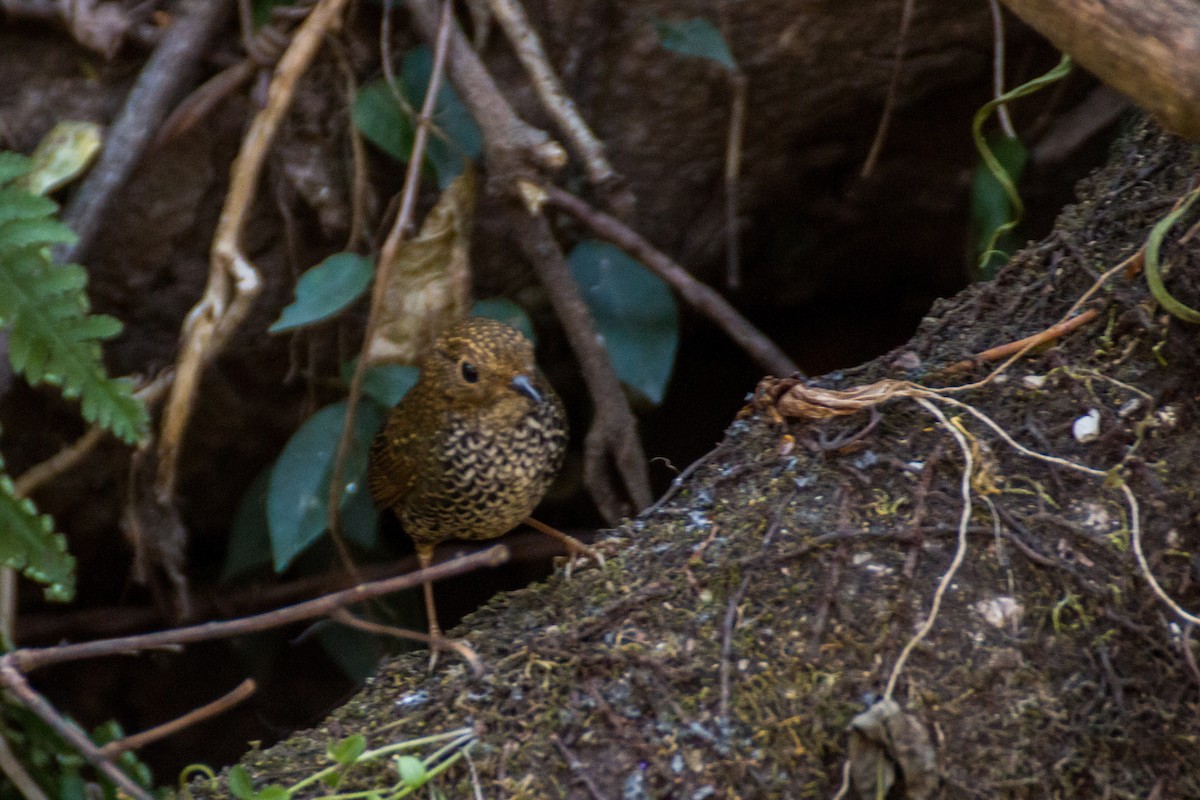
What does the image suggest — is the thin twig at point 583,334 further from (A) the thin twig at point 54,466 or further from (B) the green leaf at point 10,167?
(A) the thin twig at point 54,466

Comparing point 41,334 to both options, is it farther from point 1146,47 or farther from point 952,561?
point 1146,47

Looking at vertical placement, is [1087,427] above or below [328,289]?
below

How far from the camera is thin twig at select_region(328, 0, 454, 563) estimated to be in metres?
2.83

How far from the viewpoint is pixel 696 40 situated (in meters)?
3.07

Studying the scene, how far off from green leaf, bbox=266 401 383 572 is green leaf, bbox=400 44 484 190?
2.20 feet

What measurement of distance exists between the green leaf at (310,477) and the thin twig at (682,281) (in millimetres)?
761

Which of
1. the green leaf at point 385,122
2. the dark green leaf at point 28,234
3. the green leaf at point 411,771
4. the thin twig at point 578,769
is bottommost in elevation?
the thin twig at point 578,769

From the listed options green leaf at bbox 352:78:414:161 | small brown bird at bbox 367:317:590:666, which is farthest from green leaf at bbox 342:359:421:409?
green leaf at bbox 352:78:414:161

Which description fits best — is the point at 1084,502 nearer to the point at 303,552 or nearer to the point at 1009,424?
the point at 1009,424

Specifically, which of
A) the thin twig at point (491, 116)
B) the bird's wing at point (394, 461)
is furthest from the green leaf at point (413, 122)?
the bird's wing at point (394, 461)

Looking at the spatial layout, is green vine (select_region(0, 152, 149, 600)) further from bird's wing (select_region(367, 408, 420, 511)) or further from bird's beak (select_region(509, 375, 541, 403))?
bird's beak (select_region(509, 375, 541, 403))

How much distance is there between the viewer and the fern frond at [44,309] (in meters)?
2.27

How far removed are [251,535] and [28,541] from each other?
1177mm

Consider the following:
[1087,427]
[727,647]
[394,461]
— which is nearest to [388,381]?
[394,461]
